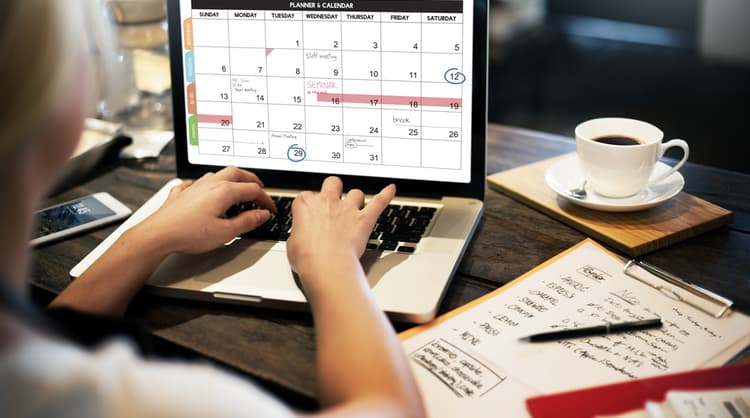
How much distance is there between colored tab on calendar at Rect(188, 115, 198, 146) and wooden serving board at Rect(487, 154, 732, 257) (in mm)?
485

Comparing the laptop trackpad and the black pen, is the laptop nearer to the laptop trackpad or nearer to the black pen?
the laptop trackpad

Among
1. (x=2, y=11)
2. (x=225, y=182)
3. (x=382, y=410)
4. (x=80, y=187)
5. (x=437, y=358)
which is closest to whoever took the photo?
(x=2, y=11)

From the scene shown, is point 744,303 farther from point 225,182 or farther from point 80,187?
point 80,187

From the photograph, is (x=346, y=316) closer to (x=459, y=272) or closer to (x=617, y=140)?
(x=459, y=272)

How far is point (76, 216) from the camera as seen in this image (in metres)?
1.13

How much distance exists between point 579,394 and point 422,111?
45 centimetres

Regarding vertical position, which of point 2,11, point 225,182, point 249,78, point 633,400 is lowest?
point 633,400

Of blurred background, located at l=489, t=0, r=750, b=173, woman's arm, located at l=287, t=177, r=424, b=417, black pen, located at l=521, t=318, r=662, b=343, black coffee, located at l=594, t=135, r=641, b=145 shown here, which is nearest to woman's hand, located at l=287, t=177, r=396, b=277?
woman's arm, located at l=287, t=177, r=424, b=417

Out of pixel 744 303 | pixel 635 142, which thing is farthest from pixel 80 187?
pixel 744 303

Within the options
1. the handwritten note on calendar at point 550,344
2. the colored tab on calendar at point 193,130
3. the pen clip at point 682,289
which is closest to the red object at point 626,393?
the handwritten note on calendar at point 550,344

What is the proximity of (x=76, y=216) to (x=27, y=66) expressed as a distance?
0.70 metres

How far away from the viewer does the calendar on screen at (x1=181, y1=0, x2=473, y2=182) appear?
0.99m

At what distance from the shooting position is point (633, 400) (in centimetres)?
69

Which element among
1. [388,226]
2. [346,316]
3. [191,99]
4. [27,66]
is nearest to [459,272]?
[388,226]
